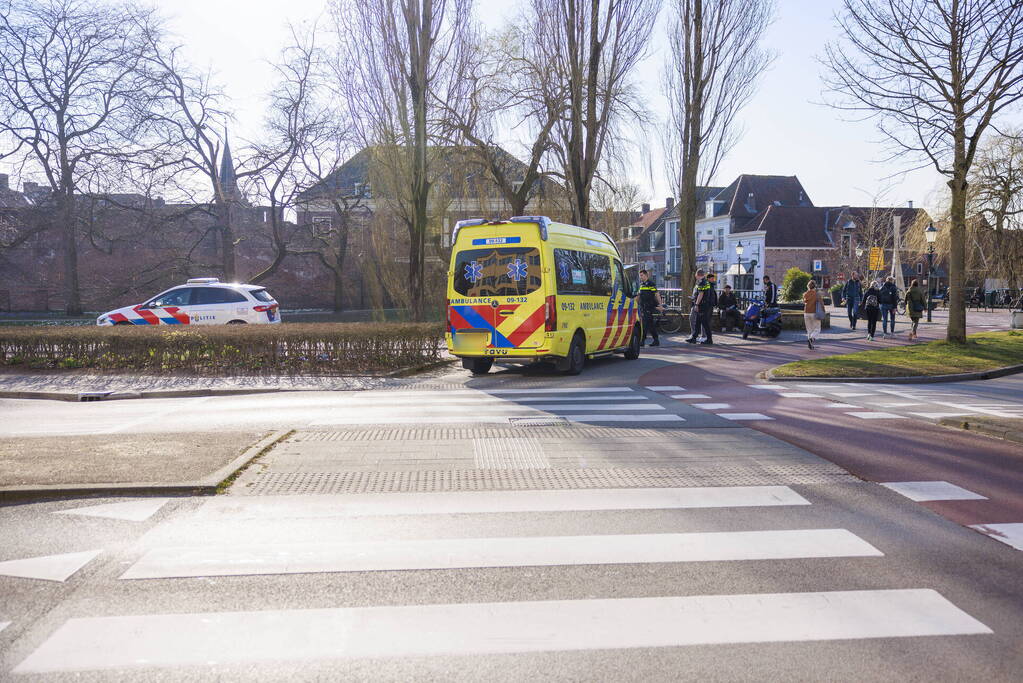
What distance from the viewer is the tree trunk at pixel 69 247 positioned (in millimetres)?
27703

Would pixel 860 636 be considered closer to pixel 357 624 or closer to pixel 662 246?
pixel 357 624

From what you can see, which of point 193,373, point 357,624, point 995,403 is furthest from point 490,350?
point 357,624

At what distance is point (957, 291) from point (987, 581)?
55.9 ft

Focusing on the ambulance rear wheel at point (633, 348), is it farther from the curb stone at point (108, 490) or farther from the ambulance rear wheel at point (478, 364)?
the curb stone at point (108, 490)

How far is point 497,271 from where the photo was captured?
14.3 metres

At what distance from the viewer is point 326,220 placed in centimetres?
3947

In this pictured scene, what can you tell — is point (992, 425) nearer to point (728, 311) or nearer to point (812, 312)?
point (812, 312)


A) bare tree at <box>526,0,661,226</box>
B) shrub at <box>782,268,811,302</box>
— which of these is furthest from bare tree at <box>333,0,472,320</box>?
shrub at <box>782,268,811,302</box>

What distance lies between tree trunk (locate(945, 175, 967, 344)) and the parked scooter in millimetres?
5538

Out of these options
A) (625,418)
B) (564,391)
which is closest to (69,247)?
(564,391)

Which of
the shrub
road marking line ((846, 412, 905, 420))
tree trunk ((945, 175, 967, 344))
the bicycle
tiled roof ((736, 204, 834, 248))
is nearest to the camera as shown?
road marking line ((846, 412, 905, 420))

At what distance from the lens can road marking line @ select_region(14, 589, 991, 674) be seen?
3.27 metres

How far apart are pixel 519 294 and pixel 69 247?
23.3 meters

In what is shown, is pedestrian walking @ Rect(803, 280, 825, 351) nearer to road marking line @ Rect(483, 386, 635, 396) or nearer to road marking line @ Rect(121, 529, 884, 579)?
road marking line @ Rect(483, 386, 635, 396)
